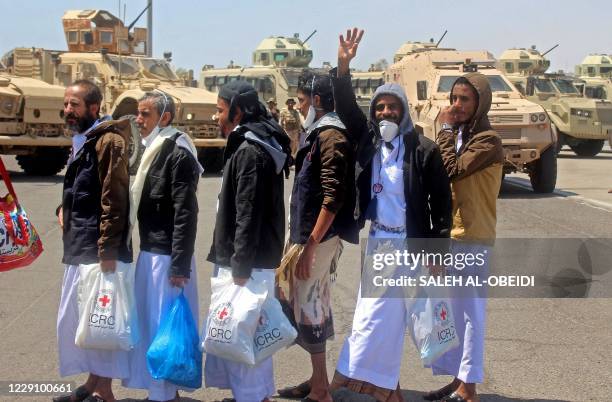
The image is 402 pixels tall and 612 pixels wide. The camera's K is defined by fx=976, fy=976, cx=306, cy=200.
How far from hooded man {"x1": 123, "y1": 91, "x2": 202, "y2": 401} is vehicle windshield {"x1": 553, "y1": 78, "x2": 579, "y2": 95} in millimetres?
21482

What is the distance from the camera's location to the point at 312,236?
4754mm

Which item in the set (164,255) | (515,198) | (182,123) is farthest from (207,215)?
(164,255)

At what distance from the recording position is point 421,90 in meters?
17.0

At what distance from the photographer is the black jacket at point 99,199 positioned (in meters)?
4.68

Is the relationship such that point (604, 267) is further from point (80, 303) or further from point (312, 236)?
point (80, 303)

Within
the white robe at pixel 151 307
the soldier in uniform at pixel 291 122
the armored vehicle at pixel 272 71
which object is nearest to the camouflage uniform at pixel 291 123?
the soldier in uniform at pixel 291 122

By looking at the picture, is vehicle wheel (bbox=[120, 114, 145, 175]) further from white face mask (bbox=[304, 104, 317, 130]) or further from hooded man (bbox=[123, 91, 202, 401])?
white face mask (bbox=[304, 104, 317, 130])

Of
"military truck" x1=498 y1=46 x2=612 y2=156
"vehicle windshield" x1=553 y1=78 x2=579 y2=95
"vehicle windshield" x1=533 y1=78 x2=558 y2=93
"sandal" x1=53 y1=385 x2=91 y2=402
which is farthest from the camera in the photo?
"vehicle windshield" x1=553 y1=78 x2=579 y2=95

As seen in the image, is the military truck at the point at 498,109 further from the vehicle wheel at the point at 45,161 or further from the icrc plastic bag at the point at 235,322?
the icrc plastic bag at the point at 235,322

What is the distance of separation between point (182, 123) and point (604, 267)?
11.4m

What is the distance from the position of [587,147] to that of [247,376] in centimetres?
2220

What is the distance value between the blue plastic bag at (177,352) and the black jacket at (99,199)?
41cm

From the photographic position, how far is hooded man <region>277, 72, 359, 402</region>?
15.7 feet

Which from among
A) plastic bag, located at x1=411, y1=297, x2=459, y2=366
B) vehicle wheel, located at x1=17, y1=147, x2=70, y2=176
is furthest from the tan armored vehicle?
plastic bag, located at x1=411, y1=297, x2=459, y2=366
